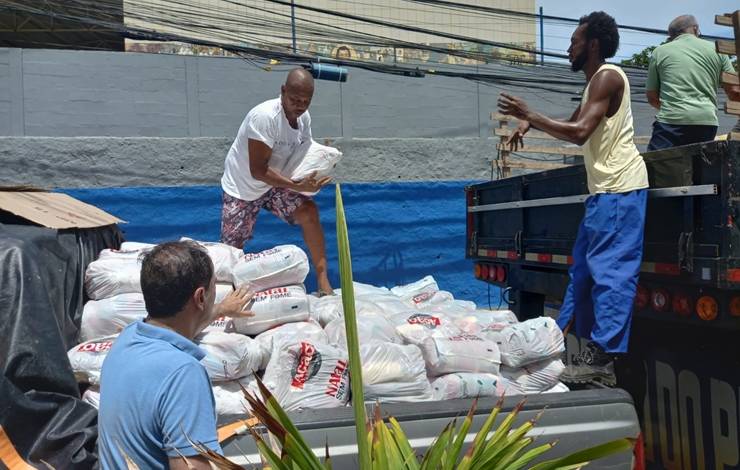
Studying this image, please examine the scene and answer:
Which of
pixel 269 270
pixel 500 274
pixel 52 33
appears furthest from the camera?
pixel 52 33

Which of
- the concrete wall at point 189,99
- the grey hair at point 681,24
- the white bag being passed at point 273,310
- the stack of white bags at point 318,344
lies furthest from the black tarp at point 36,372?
the concrete wall at point 189,99

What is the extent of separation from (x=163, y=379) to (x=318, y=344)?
112cm

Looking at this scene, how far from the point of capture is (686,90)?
539cm

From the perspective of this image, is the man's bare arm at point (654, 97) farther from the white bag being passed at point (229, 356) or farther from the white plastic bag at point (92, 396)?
the white plastic bag at point (92, 396)

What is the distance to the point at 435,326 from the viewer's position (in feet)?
12.1

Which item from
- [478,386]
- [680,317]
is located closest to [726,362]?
[680,317]

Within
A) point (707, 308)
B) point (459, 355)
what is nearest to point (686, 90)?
point (707, 308)

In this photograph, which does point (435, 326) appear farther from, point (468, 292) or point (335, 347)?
point (468, 292)

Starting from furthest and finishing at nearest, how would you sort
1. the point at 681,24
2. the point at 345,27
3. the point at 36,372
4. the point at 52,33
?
the point at 345,27 → the point at 52,33 → the point at 681,24 → the point at 36,372

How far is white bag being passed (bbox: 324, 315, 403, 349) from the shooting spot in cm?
346

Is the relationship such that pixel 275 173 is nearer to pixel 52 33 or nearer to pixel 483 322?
pixel 483 322

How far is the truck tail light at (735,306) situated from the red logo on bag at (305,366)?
173 centimetres

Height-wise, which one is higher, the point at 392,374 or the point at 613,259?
the point at 613,259

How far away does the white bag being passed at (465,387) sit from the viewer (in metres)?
3.16
